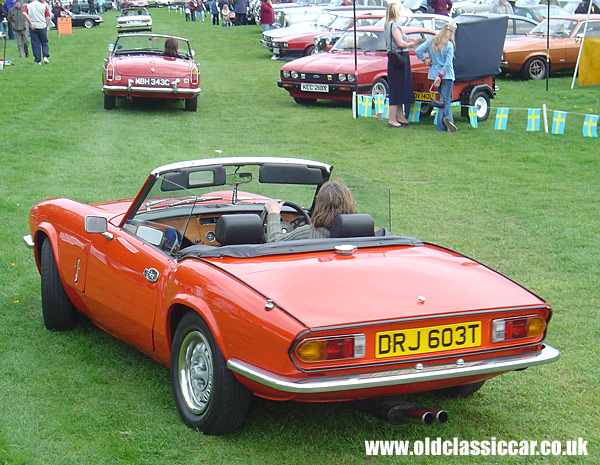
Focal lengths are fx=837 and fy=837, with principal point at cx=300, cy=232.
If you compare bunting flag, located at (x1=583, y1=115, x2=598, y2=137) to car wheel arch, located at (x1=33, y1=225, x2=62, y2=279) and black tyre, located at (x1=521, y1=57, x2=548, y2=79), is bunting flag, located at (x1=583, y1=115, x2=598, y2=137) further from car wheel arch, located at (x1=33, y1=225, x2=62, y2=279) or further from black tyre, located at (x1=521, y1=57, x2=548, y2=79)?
car wheel arch, located at (x1=33, y1=225, x2=62, y2=279)

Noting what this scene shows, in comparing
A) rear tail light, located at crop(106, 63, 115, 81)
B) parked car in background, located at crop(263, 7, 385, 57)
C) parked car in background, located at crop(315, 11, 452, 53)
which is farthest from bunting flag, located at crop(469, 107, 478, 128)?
parked car in background, located at crop(263, 7, 385, 57)

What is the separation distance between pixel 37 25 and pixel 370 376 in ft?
70.6

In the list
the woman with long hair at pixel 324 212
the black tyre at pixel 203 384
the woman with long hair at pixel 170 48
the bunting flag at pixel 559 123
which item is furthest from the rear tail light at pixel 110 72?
the black tyre at pixel 203 384

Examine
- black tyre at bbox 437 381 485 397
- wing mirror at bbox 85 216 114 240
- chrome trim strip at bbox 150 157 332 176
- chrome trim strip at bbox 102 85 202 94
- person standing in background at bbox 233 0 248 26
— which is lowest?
person standing in background at bbox 233 0 248 26

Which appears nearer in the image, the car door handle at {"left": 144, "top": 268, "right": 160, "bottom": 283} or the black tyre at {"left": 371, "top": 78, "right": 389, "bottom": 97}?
the car door handle at {"left": 144, "top": 268, "right": 160, "bottom": 283}

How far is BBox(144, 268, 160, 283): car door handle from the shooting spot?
14.7 ft

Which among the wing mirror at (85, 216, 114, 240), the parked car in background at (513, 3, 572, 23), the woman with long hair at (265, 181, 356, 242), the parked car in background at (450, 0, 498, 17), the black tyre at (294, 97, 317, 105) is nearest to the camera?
the woman with long hair at (265, 181, 356, 242)

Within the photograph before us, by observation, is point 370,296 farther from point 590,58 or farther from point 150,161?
point 590,58

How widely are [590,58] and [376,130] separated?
632 cm

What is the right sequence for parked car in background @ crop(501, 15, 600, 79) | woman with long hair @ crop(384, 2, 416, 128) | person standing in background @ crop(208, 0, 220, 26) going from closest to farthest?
woman with long hair @ crop(384, 2, 416, 128)
parked car in background @ crop(501, 15, 600, 79)
person standing in background @ crop(208, 0, 220, 26)

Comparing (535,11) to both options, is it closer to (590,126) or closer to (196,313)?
(590,126)

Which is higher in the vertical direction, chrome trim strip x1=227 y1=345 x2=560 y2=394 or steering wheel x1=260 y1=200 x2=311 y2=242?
steering wheel x1=260 y1=200 x2=311 y2=242

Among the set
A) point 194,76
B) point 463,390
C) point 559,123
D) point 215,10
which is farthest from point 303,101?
point 215,10

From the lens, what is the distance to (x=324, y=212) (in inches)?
185
